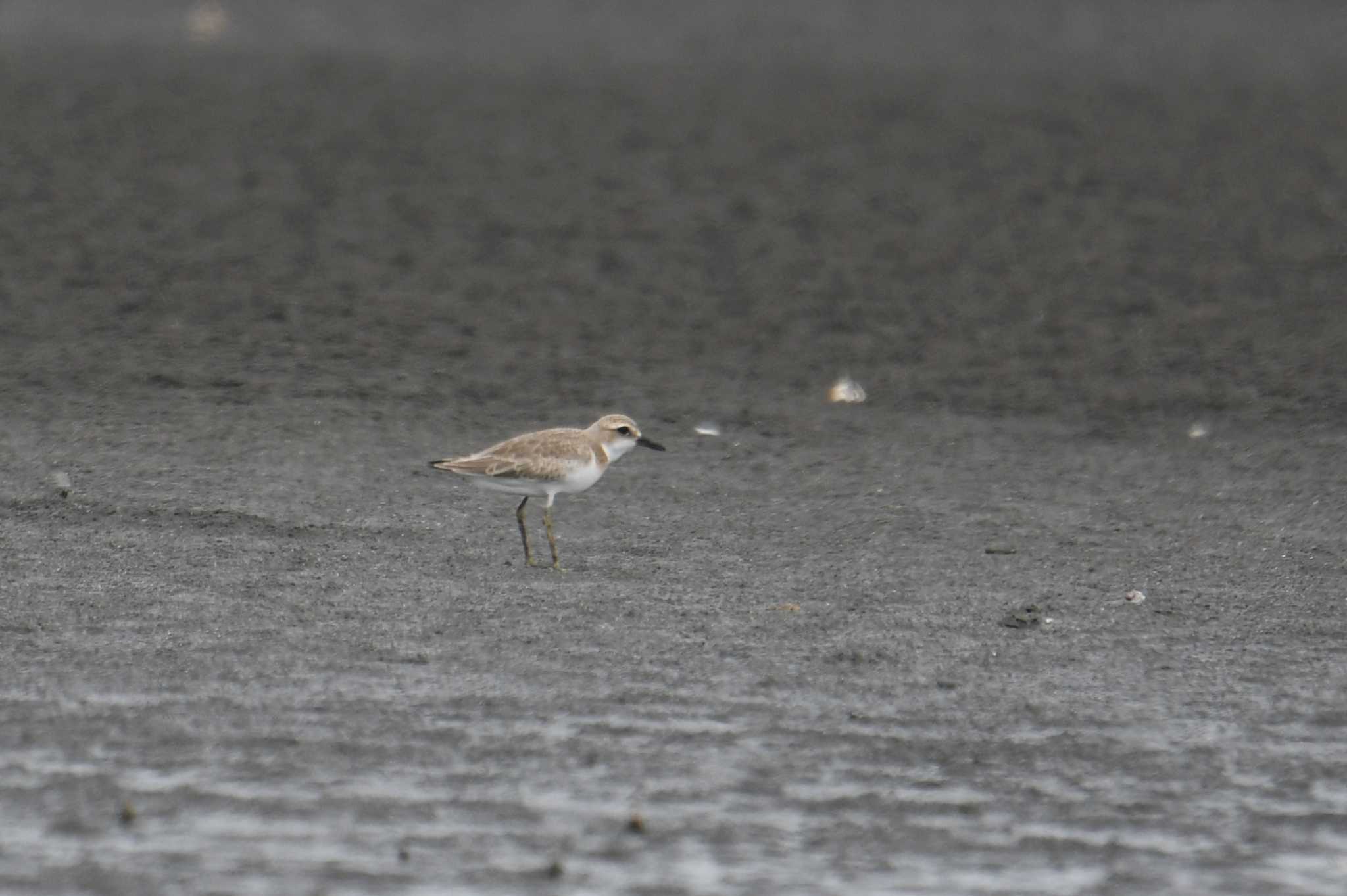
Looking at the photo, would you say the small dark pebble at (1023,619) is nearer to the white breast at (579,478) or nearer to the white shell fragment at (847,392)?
the white breast at (579,478)

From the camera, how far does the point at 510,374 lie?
1331 centimetres

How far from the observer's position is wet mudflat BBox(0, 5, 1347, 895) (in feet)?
20.2

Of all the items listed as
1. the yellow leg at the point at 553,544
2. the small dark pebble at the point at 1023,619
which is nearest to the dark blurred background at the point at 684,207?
the yellow leg at the point at 553,544

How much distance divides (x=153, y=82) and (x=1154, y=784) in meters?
22.6

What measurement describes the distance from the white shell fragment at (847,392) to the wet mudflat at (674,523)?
178 millimetres

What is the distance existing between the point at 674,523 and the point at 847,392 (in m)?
3.23

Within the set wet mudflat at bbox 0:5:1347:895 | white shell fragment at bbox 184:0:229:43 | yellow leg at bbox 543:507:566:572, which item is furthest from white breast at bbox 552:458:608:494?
white shell fragment at bbox 184:0:229:43

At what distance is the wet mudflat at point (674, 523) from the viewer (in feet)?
20.2

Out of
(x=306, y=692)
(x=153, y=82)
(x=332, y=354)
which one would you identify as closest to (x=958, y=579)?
(x=306, y=692)

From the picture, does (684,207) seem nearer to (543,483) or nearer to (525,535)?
(543,483)

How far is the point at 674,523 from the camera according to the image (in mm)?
10102

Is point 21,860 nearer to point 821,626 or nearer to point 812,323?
point 821,626

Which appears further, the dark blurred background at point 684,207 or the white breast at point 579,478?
the dark blurred background at point 684,207

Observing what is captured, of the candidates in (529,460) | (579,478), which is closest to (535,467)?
(529,460)
